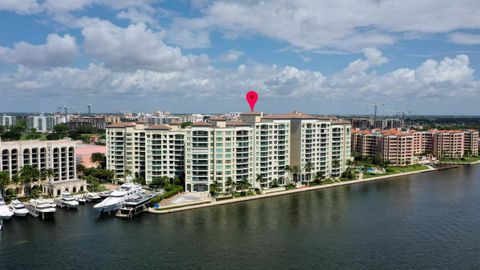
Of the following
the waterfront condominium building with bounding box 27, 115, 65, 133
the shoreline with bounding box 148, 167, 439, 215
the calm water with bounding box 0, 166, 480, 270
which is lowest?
the calm water with bounding box 0, 166, 480, 270

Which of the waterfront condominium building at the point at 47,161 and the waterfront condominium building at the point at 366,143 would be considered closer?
the waterfront condominium building at the point at 47,161

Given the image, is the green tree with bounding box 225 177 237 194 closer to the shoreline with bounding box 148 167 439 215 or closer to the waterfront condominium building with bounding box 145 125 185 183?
the shoreline with bounding box 148 167 439 215

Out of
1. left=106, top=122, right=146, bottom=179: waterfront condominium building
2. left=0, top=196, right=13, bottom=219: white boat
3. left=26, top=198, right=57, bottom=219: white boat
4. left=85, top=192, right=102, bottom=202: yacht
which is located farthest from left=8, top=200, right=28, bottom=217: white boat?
left=106, top=122, right=146, bottom=179: waterfront condominium building

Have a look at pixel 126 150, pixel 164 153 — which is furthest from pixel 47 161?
pixel 164 153

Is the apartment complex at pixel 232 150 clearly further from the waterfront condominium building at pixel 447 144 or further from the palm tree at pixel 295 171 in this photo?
the waterfront condominium building at pixel 447 144

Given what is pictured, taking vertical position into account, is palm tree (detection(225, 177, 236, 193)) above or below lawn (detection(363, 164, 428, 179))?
above

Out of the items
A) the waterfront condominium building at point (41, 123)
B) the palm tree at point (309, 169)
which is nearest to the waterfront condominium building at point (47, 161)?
the palm tree at point (309, 169)

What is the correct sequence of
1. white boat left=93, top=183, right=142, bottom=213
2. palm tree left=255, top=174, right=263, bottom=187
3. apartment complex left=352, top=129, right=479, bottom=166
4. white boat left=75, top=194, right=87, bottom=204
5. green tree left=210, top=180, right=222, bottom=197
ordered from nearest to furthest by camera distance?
white boat left=93, top=183, right=142, bottom=213 < white boat left=75, top=194, right=87, bottom=204 < green tree left=210, top=180, right=222, bottom=197 < palm tree left=255, top=174, right=263, bottom=187 < apartment complex left=352, top=129, right=479, bottom=166
